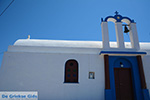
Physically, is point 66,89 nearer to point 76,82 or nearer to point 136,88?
point 76,82

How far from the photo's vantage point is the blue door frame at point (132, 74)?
7406 mm

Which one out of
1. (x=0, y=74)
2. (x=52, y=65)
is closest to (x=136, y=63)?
(x=52, y=65)

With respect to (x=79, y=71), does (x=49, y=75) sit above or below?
below

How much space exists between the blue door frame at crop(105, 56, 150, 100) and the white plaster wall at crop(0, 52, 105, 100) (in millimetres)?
488

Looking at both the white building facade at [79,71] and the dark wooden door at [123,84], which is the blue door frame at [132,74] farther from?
the dark wooden door at [123,84]

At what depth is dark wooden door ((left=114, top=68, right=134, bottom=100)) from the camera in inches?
304

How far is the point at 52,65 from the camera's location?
26.1 feet

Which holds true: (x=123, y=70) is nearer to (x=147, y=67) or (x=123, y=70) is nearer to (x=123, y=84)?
(x=123, y=84)

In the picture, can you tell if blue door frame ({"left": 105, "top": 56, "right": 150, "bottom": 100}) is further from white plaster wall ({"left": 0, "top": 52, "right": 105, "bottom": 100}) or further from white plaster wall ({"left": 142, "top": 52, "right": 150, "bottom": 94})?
white plaster wall ({"left": 142, "top": 52, "right": 150, "bottom": 94})

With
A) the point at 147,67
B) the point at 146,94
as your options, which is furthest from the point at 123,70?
the point at 146,94

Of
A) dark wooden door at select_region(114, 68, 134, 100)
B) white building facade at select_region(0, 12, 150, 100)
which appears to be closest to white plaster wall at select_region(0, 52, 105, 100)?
white building facade at select_region(0, 12, 150, 100)

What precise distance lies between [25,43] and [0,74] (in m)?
2.54

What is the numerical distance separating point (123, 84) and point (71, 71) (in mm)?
3284

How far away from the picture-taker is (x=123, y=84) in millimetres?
7867
